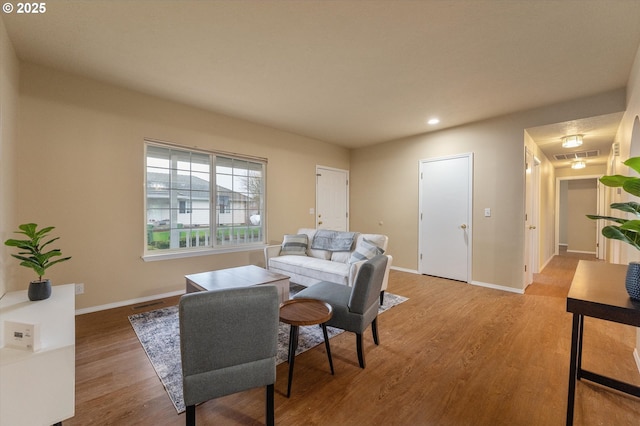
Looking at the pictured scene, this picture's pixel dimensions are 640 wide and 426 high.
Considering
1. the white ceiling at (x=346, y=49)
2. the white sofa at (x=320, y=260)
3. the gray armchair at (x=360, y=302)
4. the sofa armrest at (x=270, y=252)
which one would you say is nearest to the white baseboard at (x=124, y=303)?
the sofa armrest at (x=270, y=252)

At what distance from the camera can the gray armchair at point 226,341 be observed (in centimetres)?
118

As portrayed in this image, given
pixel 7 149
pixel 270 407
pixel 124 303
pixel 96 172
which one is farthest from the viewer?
pixel 124 303

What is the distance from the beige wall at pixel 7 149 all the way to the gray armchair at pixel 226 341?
1873 millimetres

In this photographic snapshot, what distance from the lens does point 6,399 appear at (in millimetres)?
1026

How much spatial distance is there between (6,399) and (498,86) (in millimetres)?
4382

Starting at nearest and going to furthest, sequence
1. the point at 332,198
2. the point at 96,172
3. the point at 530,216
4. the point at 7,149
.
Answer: the point at 7,149, the point at 96,172, the point at 530,216, the point at 332,198

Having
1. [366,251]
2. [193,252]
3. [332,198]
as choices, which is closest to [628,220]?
[366,251]

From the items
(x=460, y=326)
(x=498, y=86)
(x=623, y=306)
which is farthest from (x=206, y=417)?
(x=498, y=86)

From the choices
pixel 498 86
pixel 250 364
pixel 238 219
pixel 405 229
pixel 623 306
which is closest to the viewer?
pixel 623 306

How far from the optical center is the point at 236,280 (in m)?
2.66

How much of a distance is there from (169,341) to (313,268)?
1.68 metres

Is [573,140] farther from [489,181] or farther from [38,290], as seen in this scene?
[38,290]

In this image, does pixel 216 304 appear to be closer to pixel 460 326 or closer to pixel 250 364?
pixel 250 364

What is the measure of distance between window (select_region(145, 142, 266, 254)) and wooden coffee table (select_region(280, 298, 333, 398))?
242 centimetres
